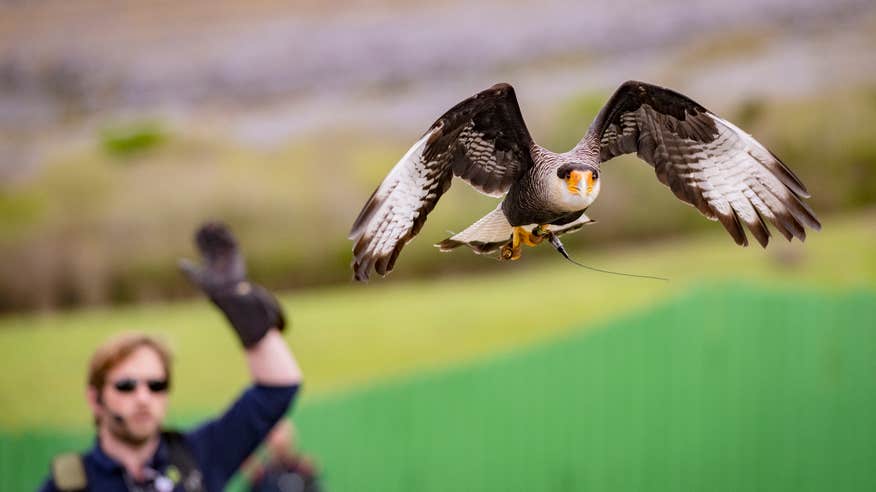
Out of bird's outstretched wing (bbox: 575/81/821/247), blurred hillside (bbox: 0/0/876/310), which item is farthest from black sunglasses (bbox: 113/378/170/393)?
blurred hillside (bbox: 0/0/876/310)

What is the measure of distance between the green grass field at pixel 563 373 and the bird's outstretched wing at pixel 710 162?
194 centimetres

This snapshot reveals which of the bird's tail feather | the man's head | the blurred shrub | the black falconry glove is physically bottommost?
the man's head

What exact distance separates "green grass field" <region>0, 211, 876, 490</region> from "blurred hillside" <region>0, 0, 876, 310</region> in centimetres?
15

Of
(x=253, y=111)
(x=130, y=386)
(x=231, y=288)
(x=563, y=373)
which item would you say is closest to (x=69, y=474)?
(x=130, y=386)

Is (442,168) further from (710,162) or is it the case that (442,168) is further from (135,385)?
(135,385)

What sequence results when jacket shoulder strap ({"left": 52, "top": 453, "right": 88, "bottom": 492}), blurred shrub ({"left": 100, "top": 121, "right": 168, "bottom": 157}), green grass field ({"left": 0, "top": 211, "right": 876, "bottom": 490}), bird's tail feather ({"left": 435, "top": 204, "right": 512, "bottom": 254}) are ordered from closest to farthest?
1. bird's tail feather ({"left": 435, "top": 204, "right": 512, "bottom": 254})
2. jacket shoulder strap ({"left": 52, "top": 453, "right": 88, "bottom": 492})
3. green grass field ({"left": 0, "top": 211, "right": 876, "bottom": 490})
4. blurred shrub ({"left": 100, "top": 121, "right": 168, "bottom": 157})

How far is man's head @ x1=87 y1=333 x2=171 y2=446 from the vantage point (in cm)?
172

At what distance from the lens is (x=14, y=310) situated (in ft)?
11.8

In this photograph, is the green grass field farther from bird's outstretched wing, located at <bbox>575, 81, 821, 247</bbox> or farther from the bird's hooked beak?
the bird's hooked beak

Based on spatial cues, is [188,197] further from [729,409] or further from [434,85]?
[729,409]

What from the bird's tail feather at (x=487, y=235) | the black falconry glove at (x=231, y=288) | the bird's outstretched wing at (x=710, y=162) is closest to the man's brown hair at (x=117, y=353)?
the black falconry glove at (x=231, y=288)

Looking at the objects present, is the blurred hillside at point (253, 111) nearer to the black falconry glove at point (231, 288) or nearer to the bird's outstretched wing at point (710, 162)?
the black falconry glove at point (231, 288)

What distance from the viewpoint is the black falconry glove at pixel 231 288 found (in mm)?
1773

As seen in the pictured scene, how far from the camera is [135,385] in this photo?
1.76 m
